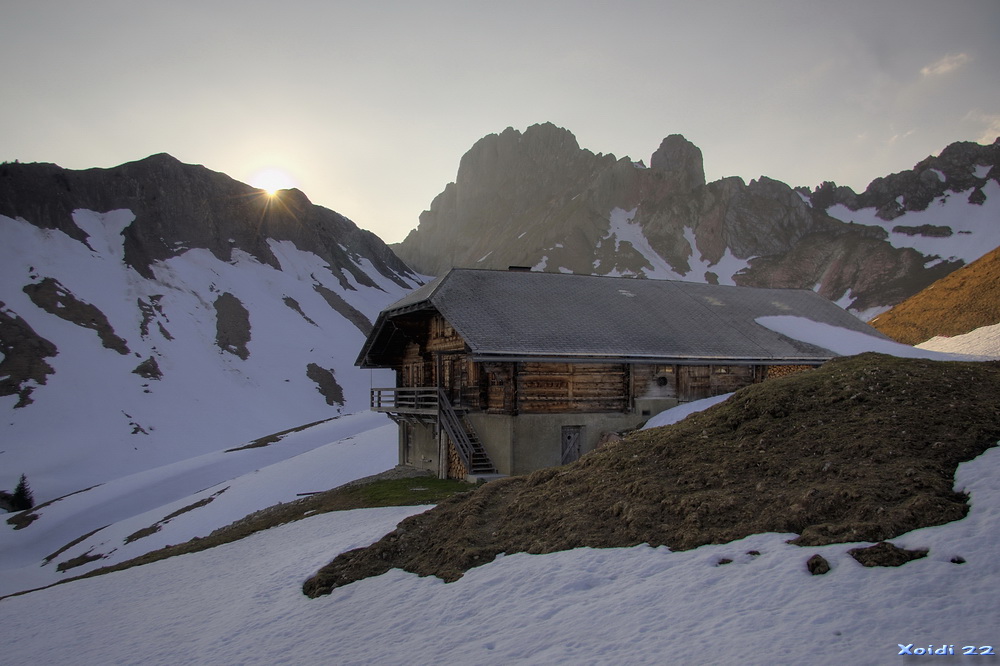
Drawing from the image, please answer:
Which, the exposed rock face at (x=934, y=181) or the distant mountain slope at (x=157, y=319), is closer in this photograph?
the distant mountain slope at (x=157, y=319)

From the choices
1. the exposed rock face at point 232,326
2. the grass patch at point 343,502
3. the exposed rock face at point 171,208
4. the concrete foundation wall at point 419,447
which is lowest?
the grass patch at point 343,502

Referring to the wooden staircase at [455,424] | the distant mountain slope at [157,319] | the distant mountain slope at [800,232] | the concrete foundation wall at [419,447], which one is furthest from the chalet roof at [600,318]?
the distant mountain slope at [800,232]

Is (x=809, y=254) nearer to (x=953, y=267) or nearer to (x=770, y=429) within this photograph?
(x=953, y=267)

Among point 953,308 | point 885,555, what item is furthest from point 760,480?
point 953,308

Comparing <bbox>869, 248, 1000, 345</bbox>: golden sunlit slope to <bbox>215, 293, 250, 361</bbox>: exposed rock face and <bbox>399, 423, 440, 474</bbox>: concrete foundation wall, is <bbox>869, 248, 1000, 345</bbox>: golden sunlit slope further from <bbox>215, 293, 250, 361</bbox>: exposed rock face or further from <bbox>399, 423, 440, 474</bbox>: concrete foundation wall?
<bbox>215, 293, 250, 361</bbox>: exposed rock face

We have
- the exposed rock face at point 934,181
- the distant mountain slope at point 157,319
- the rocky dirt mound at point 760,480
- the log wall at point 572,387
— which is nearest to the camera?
the rocky dirt mound at point 760,480

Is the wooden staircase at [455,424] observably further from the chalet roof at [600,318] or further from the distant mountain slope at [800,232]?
the distant mountain slope at [800,232]

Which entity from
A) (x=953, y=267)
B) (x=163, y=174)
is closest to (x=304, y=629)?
(x=163, y=174)

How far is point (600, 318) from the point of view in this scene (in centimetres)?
3067

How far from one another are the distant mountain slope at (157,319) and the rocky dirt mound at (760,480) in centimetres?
6229

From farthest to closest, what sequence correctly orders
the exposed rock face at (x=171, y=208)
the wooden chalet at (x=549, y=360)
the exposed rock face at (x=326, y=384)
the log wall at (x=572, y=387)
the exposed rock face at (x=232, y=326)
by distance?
the exposed rock face at (x=171, y=208)
the exposed rock face at (x=232, y=326)
the exposed rock face at (x=326, y=384)
the log wall at (x=572, y=387)
the wooden chalet at (x=549, y=360)

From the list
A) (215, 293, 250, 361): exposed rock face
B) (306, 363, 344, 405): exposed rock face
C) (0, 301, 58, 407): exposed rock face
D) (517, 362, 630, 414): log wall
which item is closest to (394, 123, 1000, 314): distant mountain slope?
(306, 363, 344, 405): exposed rock face

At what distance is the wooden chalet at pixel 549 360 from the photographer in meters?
27.1

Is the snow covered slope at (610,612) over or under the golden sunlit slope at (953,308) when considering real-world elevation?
under
